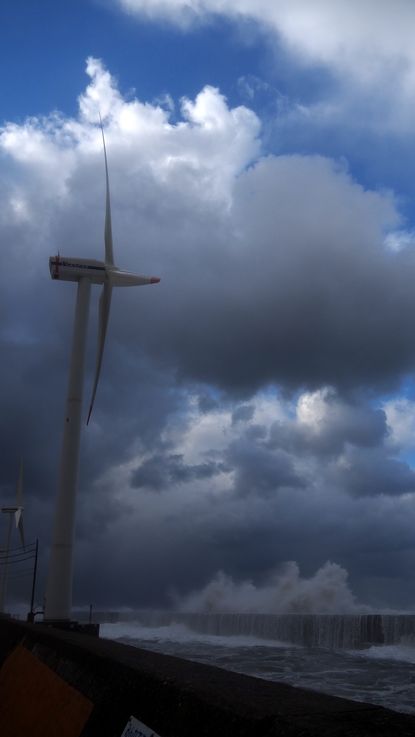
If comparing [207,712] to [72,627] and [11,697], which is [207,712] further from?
[72,627]

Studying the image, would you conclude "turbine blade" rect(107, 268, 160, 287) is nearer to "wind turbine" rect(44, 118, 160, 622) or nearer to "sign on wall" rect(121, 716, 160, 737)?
"wind turbine" rect(44, 118, 160, 622)

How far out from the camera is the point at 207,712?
179 inches

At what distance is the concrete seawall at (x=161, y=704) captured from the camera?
415 centimetres

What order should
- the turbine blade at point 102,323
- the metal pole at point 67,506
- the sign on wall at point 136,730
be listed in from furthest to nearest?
the turbine blade at point 102,323
the metal pole at point 67,506
the sign on wall at point 136,730

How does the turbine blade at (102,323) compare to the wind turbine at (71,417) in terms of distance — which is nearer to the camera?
the wind turbine at (71,417)

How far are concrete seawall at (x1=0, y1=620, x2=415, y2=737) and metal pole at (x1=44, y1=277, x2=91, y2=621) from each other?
13.7m

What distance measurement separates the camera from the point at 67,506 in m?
23.0

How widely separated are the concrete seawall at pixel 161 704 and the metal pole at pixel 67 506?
13733 mm

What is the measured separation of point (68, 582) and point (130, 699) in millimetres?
18053

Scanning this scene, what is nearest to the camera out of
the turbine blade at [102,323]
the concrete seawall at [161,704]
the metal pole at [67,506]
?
the concrete seawall at [161,704]

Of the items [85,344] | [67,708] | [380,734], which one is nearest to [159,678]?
[67,708]

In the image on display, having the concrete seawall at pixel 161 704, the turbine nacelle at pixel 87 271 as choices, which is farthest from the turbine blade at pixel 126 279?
the concrete seawall at pixel 161 704

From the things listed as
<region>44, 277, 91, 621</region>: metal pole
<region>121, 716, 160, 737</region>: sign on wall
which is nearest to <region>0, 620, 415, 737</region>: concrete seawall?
<region>121, 716, 160, 737</region>: sign on wall

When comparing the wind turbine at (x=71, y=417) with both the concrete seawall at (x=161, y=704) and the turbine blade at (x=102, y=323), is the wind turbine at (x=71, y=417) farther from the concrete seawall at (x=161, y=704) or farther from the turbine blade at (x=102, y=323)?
the concrete seawall at (x=161, y=704)
